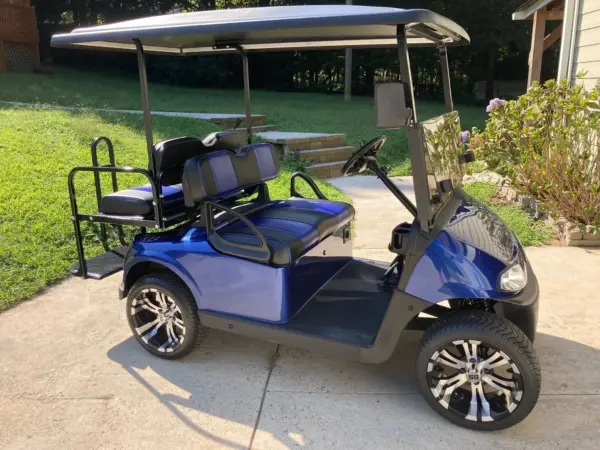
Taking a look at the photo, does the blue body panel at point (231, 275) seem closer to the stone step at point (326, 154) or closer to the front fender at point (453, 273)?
the front fender at point (453, 273)

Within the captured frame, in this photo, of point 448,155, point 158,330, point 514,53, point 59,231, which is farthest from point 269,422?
point 514,53

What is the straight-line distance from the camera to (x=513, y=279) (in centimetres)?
242

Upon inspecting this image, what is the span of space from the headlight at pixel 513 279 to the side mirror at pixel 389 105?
2.67ft

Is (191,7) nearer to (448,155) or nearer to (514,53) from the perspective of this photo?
(514,53)

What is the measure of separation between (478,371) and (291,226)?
1253 millimetres

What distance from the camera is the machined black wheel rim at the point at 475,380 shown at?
238 centimetres

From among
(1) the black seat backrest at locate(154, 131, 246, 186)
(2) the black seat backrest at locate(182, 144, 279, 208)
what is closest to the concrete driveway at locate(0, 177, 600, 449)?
(2) the black seat backrest at locate(182, 144, 279, 208)

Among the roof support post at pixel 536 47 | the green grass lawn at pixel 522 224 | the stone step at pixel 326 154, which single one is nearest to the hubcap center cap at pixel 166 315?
the green grass lawn at pixel 522 224

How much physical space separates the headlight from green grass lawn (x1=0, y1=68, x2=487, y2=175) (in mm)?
5611

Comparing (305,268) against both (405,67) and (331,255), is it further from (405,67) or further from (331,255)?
(405,67)

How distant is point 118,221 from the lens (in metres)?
3.19

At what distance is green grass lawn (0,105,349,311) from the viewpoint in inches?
172

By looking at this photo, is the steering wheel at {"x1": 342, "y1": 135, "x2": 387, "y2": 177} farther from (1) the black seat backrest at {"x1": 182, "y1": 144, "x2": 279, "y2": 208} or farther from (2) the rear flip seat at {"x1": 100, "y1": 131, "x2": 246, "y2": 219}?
(2) the rear flip seat at {"x1": 100, "y1": 131, "x2": 246, "y2": 219}

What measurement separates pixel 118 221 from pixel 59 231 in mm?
2109
